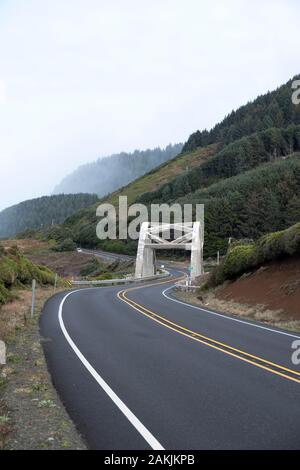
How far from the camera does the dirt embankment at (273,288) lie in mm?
20453

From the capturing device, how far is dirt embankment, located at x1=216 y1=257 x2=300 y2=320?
20.5 metres

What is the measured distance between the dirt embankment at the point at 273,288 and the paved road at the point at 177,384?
4.12 m

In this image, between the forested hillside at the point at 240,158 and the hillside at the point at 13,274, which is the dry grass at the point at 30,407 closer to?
the hillside at the point at 13,274

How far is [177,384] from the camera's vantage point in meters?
8.85

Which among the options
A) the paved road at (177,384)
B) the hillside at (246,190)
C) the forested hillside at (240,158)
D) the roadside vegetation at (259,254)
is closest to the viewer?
the paved road at (177,384)

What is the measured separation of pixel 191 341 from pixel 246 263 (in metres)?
15.5

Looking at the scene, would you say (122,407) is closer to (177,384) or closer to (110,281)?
(177,384)

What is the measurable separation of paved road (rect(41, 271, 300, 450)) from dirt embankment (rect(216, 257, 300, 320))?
4.12 m

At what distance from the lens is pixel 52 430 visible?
258 inches

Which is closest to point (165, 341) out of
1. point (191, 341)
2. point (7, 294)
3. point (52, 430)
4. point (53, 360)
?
point (191, 341)

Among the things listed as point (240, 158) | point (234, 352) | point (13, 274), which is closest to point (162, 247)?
point (13, 274)

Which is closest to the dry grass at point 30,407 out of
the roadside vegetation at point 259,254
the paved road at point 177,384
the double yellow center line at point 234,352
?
the paved road at point 177,384

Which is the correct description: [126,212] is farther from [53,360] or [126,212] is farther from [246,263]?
[53,360]

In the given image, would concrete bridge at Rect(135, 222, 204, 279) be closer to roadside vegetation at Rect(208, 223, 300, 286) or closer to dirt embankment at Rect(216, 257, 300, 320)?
roadside vegetation at Rect(208, 223, 300, 286)
